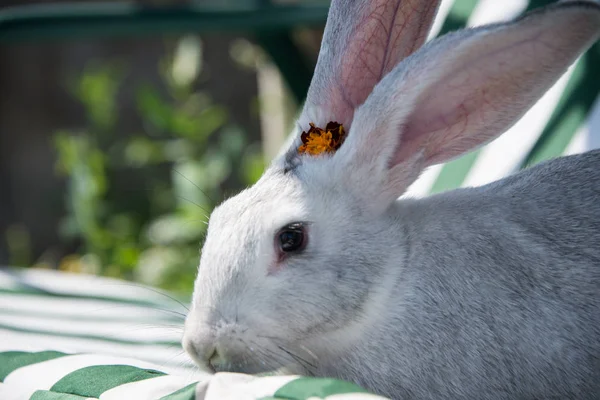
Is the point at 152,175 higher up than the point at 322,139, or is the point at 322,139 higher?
the point at 152,175

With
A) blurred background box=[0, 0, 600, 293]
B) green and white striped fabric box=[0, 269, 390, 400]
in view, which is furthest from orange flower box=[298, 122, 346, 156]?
blurred background box=[0, 0, 600, 293]

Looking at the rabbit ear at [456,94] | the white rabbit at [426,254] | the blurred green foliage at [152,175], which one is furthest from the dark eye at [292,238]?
the blurred green foliage at [152,175]

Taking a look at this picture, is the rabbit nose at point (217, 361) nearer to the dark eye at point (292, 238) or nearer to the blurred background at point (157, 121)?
the dark eye at point (292, 238)

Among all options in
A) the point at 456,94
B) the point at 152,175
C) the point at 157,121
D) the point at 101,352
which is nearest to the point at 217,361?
the point at 456,94

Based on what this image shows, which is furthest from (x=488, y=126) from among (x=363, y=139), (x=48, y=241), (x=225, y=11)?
(x=48, y=241)

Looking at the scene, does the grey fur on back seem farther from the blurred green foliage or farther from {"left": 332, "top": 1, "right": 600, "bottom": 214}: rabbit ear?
the blurred green foliage

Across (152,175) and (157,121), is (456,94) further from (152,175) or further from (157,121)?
(152,175)

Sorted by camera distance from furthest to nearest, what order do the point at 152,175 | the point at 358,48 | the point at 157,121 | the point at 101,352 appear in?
the point at 152,175 < the point at 157,121 < the point at 101,352 < the point at 358,48
